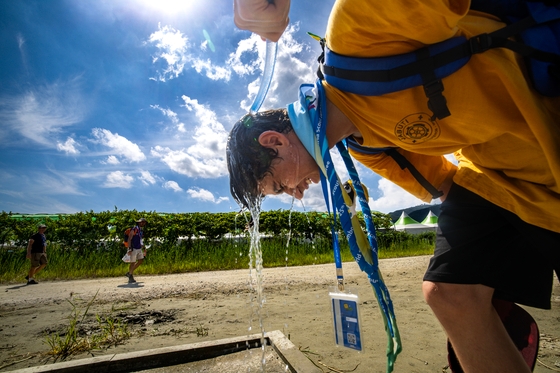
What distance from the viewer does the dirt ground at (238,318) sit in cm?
231

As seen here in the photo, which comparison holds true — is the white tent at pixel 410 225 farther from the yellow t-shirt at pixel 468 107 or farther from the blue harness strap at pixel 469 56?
the blue harness strap at pixel 469 56

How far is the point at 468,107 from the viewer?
91 centimetres

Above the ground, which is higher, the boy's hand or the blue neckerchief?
the boy's hand

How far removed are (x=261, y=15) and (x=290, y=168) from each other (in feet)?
2.12

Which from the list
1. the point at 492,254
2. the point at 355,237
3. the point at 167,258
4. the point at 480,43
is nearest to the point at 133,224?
the point at 167,258

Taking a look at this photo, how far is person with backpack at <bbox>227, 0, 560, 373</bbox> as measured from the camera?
865 mm

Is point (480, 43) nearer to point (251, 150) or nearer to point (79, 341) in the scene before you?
point (251, 150)

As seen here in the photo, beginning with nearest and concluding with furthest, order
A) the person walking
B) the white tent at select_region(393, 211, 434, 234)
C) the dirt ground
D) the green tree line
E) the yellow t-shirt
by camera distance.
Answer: the yellow t-shirt → the dirt ground → the person walking → the green tree line → the white tent at select_region(393, 211, 434, 234)

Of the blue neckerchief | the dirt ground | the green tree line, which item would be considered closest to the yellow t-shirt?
the blue neckerchief

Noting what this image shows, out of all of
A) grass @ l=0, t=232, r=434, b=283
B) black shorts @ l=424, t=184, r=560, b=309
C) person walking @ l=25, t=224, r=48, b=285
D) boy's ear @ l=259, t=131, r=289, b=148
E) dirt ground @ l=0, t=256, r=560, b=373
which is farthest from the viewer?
grass @ l=0, t=232, r=434, b=283

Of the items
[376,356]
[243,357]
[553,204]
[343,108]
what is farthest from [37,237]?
[553,204]

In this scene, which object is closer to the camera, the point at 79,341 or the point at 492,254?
the point at 492,254

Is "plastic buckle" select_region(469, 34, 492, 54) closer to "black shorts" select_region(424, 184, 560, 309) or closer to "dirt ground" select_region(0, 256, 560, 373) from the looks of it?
"black shorts" select_region(424, 184, 560, 309)

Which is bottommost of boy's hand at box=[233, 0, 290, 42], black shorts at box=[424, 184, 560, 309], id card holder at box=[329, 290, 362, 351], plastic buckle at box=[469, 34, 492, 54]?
id card holder at box=[329, 290, 362, 351]
